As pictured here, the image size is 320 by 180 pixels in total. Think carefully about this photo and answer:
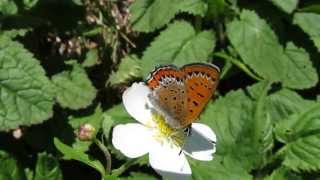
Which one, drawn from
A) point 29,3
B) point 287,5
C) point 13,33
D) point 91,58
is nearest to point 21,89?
point 13,33

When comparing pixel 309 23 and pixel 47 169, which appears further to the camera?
pixel 309 23

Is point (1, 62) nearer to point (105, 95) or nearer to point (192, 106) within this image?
point (105, 95)

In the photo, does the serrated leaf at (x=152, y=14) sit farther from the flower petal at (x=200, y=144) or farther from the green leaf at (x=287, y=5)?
the flower petal at (x=200, y=144)

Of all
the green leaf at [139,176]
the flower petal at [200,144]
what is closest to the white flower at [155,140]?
the flower petal at [200,144]

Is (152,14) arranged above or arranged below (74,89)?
above

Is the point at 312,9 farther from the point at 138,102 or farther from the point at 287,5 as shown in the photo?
the point at 138,102

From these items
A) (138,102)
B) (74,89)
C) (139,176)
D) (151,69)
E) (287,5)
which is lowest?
(139,176)

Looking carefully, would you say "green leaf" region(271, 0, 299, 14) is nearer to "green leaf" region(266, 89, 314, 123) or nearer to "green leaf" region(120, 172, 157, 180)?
"green leaf" region(266, 89, 314, 123)

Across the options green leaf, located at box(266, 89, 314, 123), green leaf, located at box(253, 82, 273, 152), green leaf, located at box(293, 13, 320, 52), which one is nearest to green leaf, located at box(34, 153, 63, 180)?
green leaf, located at box(253, 82, 273, 152)
